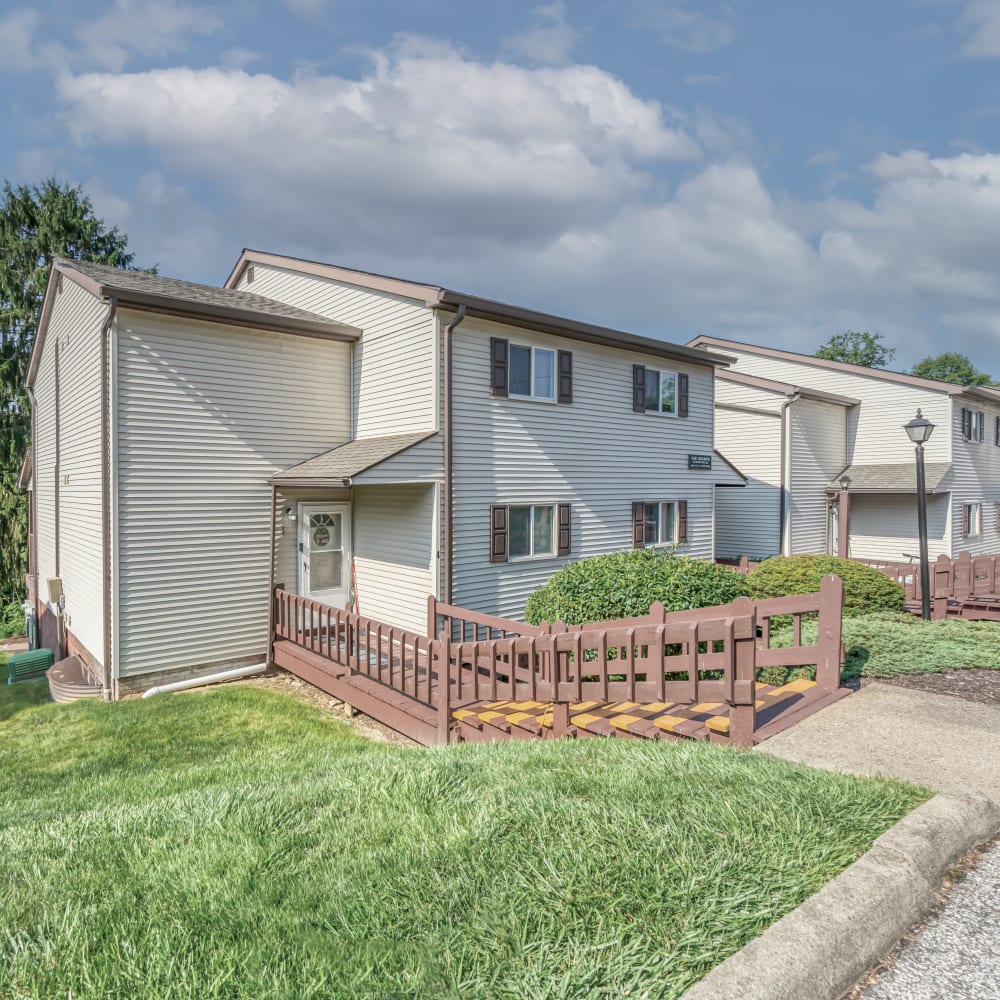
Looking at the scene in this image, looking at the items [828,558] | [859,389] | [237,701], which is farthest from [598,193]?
[237,701]

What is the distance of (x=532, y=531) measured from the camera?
12180 mm

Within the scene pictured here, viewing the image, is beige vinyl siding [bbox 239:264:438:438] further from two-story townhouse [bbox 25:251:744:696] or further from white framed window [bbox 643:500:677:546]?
white framed window [bbox 643:500:677:546]

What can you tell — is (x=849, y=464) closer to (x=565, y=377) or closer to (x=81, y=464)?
(x=565, y=377)

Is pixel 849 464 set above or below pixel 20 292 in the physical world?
below

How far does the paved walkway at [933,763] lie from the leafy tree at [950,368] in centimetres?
6532

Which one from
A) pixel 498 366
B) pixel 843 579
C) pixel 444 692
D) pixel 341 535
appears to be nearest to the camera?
pixel 444 692

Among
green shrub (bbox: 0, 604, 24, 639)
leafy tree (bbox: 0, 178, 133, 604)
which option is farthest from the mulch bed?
leafy tree (bbox: 0, 178, 133, 604)

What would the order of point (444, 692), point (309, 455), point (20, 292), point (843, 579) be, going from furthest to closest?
point (20, 292) → point (309, 455) → point (843, 579) → point (444, 692)

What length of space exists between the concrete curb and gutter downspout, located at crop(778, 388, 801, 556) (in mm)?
17686

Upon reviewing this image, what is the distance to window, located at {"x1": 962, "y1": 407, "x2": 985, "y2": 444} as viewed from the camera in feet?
71.0

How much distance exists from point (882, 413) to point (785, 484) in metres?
5.34

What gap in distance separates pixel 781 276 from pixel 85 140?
8849 centimetres

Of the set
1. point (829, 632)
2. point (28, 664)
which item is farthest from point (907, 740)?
point (28, 664)

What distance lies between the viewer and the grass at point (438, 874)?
2.20 metres
